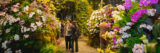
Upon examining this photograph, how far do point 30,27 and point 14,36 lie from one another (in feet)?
1.36

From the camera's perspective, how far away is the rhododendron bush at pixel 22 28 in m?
4.44

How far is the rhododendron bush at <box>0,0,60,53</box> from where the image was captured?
4.44 meters

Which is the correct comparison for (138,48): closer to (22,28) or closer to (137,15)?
(137,15)

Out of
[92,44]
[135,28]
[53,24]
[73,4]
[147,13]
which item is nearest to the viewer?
[147,13]

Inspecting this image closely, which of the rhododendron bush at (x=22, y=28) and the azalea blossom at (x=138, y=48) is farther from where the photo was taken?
the rhododendron bush at (x=22, y=28)

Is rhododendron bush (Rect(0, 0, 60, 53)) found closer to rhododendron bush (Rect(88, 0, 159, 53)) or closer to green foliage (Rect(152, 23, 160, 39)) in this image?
rhododendron bush (Rect(88, 0, 159, 53))

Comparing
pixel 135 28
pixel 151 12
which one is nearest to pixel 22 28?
pixel 135 28

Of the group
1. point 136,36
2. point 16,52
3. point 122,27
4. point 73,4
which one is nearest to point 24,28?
point 16,52

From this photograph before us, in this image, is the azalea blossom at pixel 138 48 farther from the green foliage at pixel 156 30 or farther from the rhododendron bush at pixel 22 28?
the rhododendron bush at pixel 22 28

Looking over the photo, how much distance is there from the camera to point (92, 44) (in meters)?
12.1

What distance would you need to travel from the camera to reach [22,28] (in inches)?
176

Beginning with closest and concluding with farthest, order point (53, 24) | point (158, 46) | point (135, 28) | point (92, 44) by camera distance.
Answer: point (158, 46) < point (135, 28) < point (53, 24) < point (92, 44)

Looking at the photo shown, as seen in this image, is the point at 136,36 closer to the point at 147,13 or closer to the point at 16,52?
the point at 147,13

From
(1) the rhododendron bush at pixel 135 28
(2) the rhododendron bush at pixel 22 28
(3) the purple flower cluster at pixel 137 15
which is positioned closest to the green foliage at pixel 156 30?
(1) the rhododendron bush at pixel 135 28
